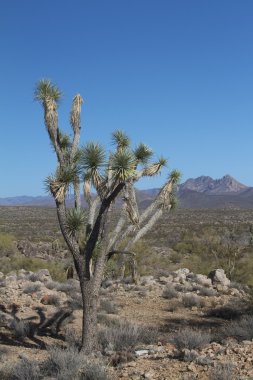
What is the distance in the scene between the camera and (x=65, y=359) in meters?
7.34

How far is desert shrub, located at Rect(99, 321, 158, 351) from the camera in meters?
9.31

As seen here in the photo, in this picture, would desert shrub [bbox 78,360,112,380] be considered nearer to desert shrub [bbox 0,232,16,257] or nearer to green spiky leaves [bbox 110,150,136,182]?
green spiky leaves [bbox 110,150,136,182]

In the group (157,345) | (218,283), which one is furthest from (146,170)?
(218,283)

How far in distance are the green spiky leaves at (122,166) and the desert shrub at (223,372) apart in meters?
3.53

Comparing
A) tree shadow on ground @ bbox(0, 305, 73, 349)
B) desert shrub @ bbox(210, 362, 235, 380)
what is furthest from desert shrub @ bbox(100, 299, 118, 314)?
desert shrub @ bbox(210, 362, 235, 380)

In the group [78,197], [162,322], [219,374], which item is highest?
[78,197]

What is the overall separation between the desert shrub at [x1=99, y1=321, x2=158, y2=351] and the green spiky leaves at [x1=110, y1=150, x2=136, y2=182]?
114 inches

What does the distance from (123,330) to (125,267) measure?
1129 centimetres

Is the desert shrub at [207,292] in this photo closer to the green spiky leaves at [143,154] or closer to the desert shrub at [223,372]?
the green spiky leaves at [143,154]

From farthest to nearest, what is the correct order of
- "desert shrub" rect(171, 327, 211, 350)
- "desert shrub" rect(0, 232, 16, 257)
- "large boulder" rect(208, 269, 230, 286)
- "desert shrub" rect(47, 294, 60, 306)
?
1. "desert shrub" rect(0, 232, 16, 257)
2. "large boulder" rect(208, 269, 230, 286)
3. "desert shrub" rect(47, 294, 60, 306)
4. "desert shrub" rect(171, 327, 211, 350)

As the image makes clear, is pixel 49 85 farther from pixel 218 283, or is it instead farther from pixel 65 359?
pixel 218 283

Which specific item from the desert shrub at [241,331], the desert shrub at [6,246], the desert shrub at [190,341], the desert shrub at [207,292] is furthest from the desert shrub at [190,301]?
the desert shrub at [6,246]

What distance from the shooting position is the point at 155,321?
1312 centimetres

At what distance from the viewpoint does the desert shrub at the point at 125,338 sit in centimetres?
931
